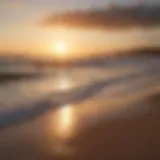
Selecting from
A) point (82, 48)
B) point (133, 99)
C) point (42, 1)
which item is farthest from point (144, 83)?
Answer: point (42, 1)

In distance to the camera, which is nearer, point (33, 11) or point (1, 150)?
point (1, 150)

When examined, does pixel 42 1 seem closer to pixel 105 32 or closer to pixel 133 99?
pixel 105 32

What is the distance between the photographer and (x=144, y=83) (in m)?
0.93

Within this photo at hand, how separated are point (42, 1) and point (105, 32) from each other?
0.16 meters

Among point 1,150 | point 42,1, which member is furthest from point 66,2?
point 1,150

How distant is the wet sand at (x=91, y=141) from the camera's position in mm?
756

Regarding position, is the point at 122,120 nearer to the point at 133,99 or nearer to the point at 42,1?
the point at 133,99

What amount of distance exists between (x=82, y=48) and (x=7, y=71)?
18 cm

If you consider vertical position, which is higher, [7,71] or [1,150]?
[7,71]

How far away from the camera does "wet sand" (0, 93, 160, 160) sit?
756 mm

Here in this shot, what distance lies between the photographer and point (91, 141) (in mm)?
789

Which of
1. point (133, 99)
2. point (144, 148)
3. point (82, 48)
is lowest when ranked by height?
point (144, 148)

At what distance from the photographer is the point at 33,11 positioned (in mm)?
901

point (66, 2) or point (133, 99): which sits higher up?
point (66, 2)
